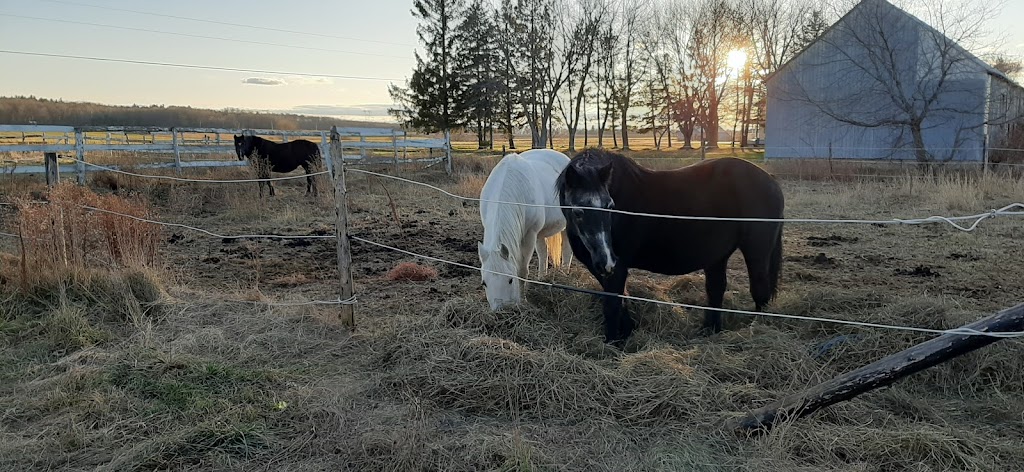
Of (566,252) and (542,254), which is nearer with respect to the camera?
(542,254)

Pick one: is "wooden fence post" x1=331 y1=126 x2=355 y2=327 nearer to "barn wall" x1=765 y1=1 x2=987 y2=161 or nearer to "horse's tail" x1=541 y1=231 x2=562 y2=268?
"horse's tail" x1=541 y1=231 x2=562 y2=268

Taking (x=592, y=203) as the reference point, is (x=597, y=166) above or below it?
above

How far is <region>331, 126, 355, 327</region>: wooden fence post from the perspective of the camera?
4.16 metres

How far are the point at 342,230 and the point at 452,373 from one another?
4.89 feet

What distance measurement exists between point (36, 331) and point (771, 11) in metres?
37.3

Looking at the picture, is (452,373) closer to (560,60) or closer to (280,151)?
(280,151)

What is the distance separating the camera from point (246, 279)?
596cm

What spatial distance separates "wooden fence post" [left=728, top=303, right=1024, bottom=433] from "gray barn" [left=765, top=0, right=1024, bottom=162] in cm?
1551

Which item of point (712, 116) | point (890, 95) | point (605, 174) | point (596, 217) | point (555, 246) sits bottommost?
point (555, 246)

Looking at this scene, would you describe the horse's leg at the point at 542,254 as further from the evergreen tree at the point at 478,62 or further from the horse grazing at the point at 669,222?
the evergreen tree at the point at 478,62

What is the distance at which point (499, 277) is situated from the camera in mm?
4156

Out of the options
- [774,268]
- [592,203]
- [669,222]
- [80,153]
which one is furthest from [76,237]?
[80,153]

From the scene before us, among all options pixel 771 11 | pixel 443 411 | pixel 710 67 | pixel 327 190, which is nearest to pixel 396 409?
pixel 443 411

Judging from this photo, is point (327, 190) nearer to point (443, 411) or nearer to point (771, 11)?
point (443, 411)
